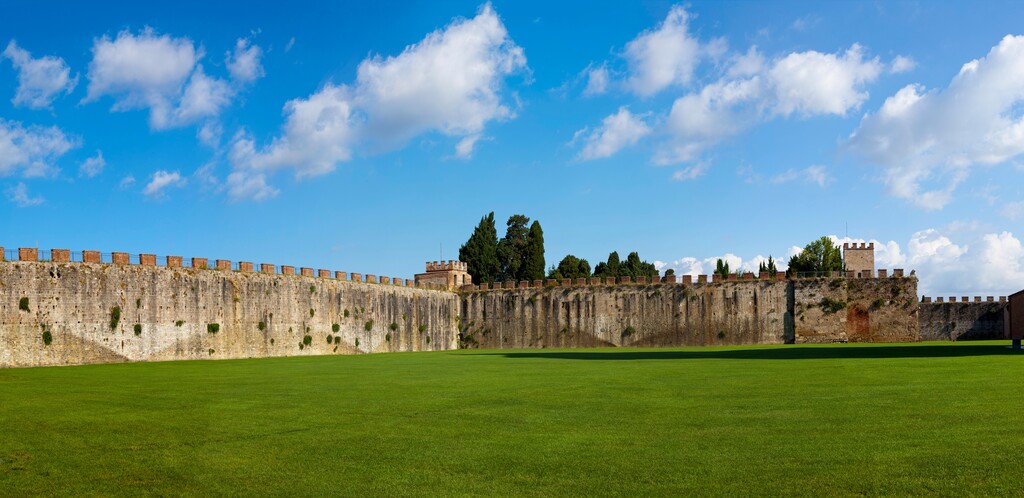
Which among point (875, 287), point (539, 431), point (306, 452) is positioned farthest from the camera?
point (875, 287)

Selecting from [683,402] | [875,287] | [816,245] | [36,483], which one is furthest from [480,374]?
[816,245]

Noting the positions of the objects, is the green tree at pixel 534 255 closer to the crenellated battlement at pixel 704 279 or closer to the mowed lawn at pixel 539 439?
the crenellated battlement at pixel 704 279

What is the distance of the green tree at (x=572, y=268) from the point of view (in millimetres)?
80375

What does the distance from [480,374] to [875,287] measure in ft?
134

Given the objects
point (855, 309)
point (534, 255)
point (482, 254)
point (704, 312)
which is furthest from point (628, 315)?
point (482, 254)

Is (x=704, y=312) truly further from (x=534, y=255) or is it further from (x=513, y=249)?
(x=513, y=249)

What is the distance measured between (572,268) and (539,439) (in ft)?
231

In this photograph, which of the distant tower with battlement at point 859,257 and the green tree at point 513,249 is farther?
the green tree at point 513,249

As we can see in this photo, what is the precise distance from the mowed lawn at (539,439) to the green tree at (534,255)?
55.3m

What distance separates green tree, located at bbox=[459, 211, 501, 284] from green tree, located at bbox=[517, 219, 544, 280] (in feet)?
15.8

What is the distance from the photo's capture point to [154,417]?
13.2m

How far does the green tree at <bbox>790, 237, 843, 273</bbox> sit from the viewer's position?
85.8m

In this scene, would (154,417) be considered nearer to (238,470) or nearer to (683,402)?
(238,470)

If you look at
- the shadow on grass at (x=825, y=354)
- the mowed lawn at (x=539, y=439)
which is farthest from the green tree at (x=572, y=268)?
the mowed lawn at (x=539, y=439)
